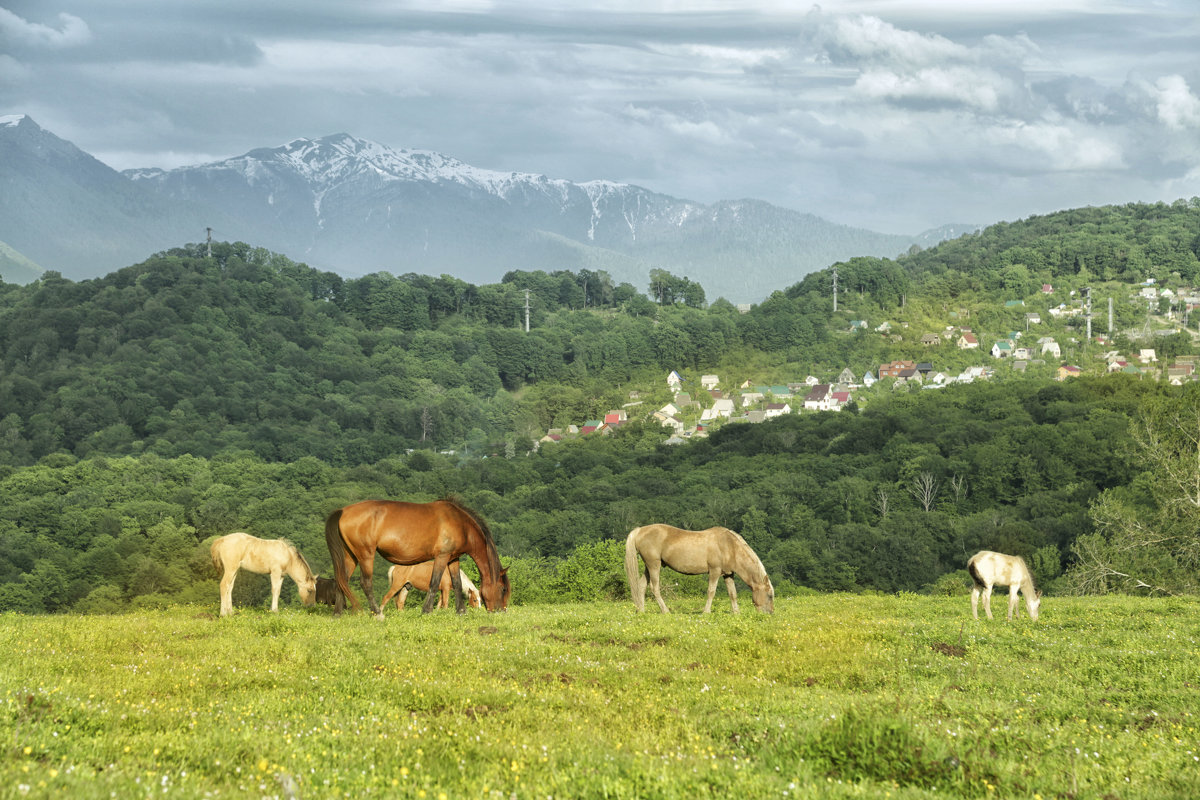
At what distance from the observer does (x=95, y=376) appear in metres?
175

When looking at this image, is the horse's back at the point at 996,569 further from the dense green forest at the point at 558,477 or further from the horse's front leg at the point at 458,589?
the dense green forest at the point at 558,477

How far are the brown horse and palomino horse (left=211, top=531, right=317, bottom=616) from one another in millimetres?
2323

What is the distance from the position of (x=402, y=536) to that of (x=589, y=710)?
365 inches

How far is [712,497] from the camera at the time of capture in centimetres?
10938

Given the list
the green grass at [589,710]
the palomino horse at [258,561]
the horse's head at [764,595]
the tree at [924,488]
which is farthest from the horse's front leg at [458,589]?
the tree at [924,488]

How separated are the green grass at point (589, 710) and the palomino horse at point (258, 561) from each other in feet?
9.37

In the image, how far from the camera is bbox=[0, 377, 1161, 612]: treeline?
263 ft

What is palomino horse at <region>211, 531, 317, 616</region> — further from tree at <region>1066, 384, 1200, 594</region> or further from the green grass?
tree at <region>1066, 384, 1200, 594</region>

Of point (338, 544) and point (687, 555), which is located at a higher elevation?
point (338, 544)

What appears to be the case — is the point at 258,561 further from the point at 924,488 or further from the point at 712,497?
the point at 924,488

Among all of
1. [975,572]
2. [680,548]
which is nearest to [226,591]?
[680,548]

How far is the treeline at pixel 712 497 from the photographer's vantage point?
80.3 meters

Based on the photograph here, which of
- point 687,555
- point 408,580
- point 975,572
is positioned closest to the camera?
point 975,572

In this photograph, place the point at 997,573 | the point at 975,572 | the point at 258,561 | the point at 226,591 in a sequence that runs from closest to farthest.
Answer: the point at 975,572 < the point at 997,573 < the point at 226,591 < the point at 258,561
